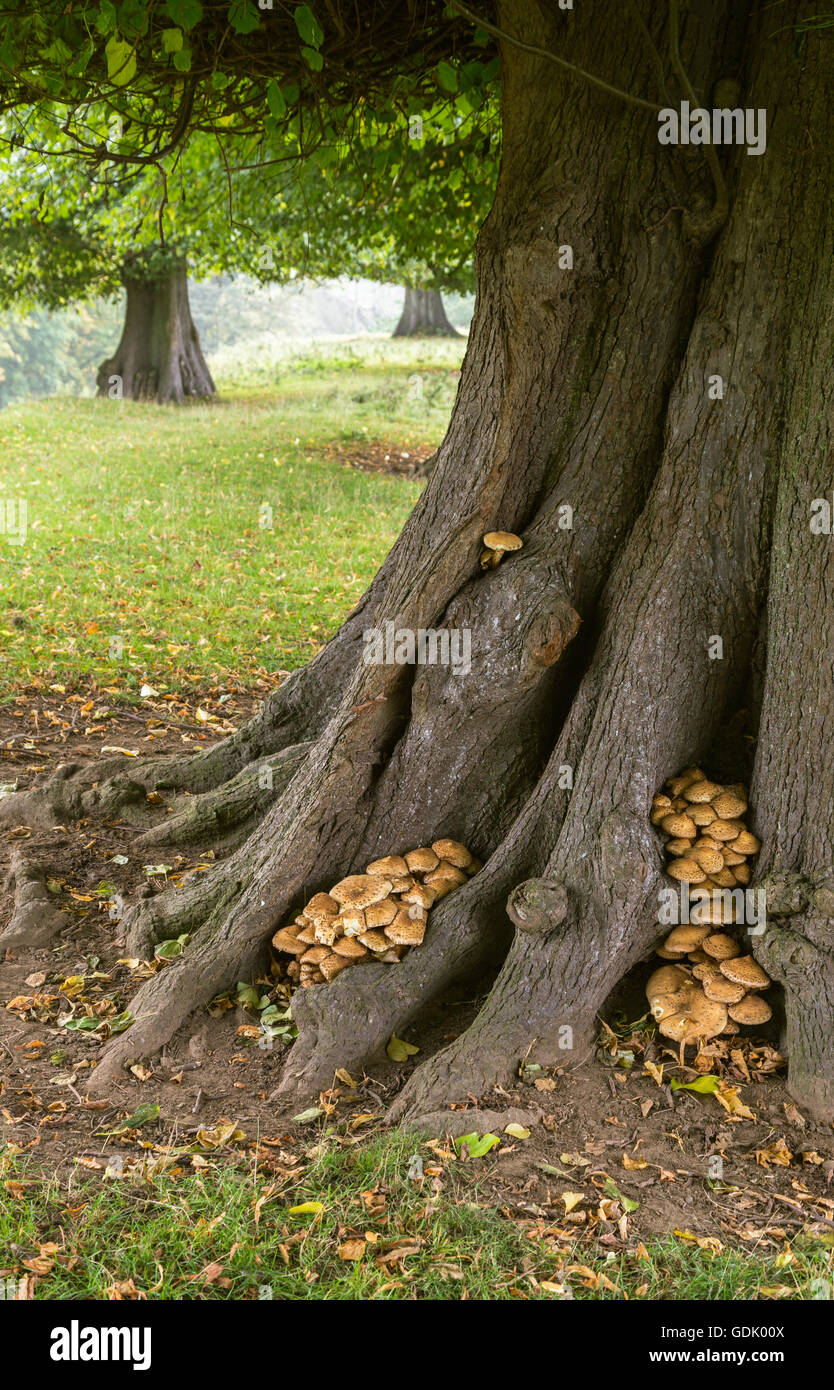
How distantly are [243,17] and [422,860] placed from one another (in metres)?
3.82

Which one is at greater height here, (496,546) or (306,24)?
(306,24)

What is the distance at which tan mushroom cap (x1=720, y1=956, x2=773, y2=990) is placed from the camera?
4.11m

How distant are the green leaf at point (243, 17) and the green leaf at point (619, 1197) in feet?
16.2

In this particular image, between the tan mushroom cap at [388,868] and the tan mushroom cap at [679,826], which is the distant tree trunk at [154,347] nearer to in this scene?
the tan mushroom cap at [388,868]

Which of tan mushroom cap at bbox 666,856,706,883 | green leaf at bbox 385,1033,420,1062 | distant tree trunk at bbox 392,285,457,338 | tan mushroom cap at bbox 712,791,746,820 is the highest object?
distant tree trunk at bbox 392,285,457,338

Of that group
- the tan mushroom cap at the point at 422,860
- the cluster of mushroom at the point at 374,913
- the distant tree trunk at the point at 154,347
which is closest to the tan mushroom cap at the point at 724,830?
the cluster of mushroom at the point at 374,913

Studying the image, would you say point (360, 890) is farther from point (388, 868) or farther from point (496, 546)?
point (496, 546)

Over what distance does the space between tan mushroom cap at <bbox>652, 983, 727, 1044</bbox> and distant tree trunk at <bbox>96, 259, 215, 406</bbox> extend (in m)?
23.5

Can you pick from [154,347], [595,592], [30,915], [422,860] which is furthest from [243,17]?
[154,347]

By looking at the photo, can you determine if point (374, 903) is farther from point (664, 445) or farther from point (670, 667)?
point (664, 445)

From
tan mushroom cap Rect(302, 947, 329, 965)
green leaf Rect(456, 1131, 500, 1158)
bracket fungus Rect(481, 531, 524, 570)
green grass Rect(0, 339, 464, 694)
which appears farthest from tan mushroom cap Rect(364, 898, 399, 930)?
green grass Rect(0, 339, 464, 694)

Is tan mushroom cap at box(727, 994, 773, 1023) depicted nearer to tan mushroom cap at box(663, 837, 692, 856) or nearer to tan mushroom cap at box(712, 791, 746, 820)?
tan mushroom cap at box(663, 837, 692, 856)

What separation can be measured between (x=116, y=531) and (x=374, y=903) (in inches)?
395

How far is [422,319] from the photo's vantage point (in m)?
36.7
